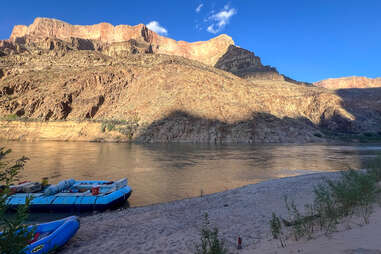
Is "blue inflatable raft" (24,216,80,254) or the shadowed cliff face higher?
the shadowed cliff face

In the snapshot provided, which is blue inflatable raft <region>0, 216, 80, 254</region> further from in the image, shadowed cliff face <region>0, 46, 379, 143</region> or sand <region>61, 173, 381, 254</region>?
shadowed cliff face <region>0, 46, 379, 143</region>

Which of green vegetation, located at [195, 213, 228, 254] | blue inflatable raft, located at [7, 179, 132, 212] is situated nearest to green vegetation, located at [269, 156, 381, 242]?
green vegetation, located at [195, 213, 228, 254]

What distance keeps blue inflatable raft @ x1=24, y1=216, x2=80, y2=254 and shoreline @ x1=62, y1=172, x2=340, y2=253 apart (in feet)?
1.48

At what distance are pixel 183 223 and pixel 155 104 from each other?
6315 centimetres

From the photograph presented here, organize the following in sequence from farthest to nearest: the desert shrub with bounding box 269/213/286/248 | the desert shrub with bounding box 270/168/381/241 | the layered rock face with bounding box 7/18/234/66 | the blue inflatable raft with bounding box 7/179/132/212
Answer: the layered rock face with bounding box 7/18/234/66 < the blue inflatable raft with bounding box 7/179/132/212 < the desert shrub with bounding box 270/168/381/241 < the desert shrub with bounding box 269/213/286/248

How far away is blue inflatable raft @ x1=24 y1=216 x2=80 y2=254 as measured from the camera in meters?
6.45

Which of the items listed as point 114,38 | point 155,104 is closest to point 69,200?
point 155,104

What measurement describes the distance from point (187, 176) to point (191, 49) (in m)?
181

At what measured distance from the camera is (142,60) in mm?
91938

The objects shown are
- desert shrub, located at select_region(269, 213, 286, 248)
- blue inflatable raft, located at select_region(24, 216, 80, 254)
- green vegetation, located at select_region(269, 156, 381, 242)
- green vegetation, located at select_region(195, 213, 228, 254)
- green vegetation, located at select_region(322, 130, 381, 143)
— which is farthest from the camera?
green vegetation, located at select_region(322, 130, 381, 143)

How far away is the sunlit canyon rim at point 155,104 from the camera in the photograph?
63.3m

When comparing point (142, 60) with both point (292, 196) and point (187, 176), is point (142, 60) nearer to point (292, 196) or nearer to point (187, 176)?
point (187, 176)

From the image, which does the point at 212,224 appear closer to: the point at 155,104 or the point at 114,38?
the point at 155,104

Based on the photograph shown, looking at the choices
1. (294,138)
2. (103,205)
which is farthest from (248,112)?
(103,205)
